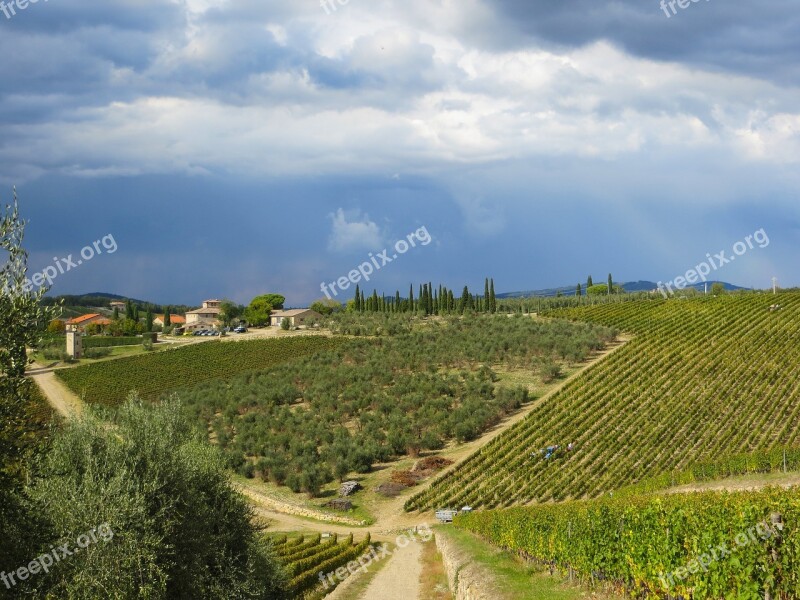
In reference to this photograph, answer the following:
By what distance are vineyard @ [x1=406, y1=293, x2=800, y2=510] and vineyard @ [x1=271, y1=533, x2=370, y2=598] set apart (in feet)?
42.3

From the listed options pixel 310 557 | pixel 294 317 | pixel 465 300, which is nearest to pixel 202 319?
pixel 294 317

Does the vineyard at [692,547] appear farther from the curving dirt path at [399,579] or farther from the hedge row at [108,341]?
the hedge row at [108,341]

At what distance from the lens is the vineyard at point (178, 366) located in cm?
8750

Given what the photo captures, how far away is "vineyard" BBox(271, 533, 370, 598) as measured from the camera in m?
26.3

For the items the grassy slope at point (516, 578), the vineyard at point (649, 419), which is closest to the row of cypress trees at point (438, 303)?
the vineyard at point (649, 419)

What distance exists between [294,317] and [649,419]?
337 feet

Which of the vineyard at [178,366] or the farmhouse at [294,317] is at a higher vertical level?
the farmhouse at [294,317]

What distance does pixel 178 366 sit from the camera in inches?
3949

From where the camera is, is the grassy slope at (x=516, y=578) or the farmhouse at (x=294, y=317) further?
the farmhouse at (x=294, y=317)

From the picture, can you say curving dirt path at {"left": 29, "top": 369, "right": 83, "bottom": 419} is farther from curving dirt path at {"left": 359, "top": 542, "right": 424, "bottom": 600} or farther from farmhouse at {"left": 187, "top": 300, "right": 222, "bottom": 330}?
farmhouse at {"left": 187, "top": 300, "right": 222, "bottom": 330}

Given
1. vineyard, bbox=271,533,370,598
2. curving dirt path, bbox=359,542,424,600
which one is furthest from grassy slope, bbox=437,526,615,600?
vineyard, bbox=271,533,370,598

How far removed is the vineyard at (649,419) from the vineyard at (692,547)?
28208 millimetres

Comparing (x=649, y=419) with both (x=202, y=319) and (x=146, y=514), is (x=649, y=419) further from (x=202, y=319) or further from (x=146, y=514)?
(x=202, y=319)

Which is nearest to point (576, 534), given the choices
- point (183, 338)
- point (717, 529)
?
point (717, 529)
